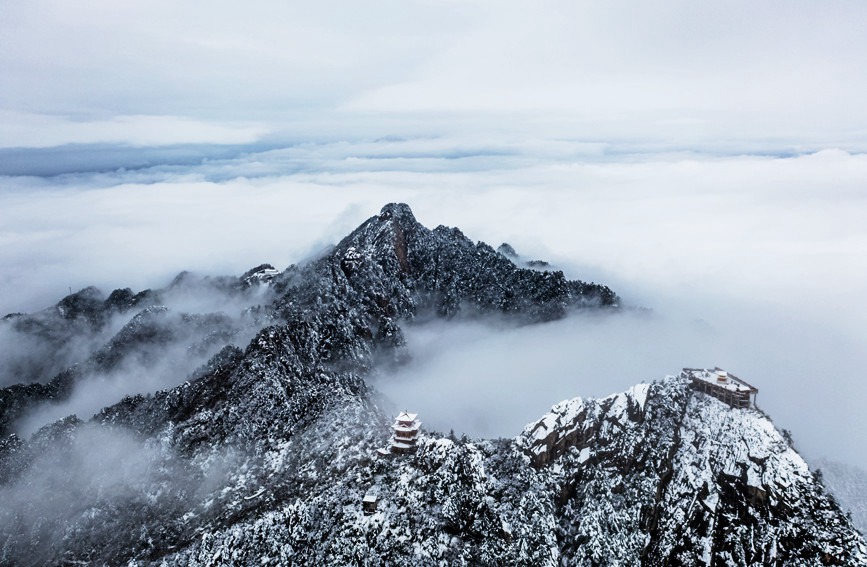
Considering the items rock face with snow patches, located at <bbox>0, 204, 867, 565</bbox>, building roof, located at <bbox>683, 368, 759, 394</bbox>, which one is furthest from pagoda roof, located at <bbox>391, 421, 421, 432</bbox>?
building roof, located at <bbox>683, 368, 759, 394</bbox>

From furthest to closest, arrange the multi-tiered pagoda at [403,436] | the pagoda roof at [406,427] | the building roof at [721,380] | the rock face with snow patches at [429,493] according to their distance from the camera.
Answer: the multi-tiered pagoda at [403,436], the pagoda roof at [406,427], the building roof at [721,380], the rock face with snow patches at [429,493]

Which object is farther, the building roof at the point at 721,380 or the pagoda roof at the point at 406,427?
the pagoda roof at the point at 406,427

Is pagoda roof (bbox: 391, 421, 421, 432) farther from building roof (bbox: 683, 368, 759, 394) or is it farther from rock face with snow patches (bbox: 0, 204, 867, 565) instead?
building roof (bbox: 683, 368, 759, 394)

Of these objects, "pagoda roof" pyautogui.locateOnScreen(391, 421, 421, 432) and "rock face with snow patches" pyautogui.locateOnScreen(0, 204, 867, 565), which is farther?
"pagoda roof" pyautogui.locateOnScreen(391, 421, 421, 432)

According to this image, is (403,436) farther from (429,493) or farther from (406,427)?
(429,493)

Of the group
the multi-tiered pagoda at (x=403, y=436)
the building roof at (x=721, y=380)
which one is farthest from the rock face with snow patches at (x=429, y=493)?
the building roof at (x=721, y=380)

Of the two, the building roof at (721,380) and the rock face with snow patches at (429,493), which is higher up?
the building roof at (721,380)

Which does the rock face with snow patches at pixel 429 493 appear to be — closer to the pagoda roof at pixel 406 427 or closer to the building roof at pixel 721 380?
the building roof at pixel 721 380

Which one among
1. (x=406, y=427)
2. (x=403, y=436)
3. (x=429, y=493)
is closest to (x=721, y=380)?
(x=429, y=493)

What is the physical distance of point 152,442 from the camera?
159 meters

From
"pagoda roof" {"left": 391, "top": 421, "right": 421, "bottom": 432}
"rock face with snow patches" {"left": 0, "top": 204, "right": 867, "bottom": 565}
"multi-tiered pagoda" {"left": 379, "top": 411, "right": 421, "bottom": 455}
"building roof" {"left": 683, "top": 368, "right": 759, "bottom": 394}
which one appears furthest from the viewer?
"multi-tiered pagoda" {"left": 379, "top": 411, "right": 421, "bottom": 455}

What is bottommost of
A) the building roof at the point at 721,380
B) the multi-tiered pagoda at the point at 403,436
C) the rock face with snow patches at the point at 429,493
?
the rock face with snow patches at the point at 429,493

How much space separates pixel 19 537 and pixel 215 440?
167ft

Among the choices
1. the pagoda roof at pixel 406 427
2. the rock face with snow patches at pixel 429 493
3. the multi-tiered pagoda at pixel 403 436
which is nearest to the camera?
the rock face with snow patches at pixel 429 493
